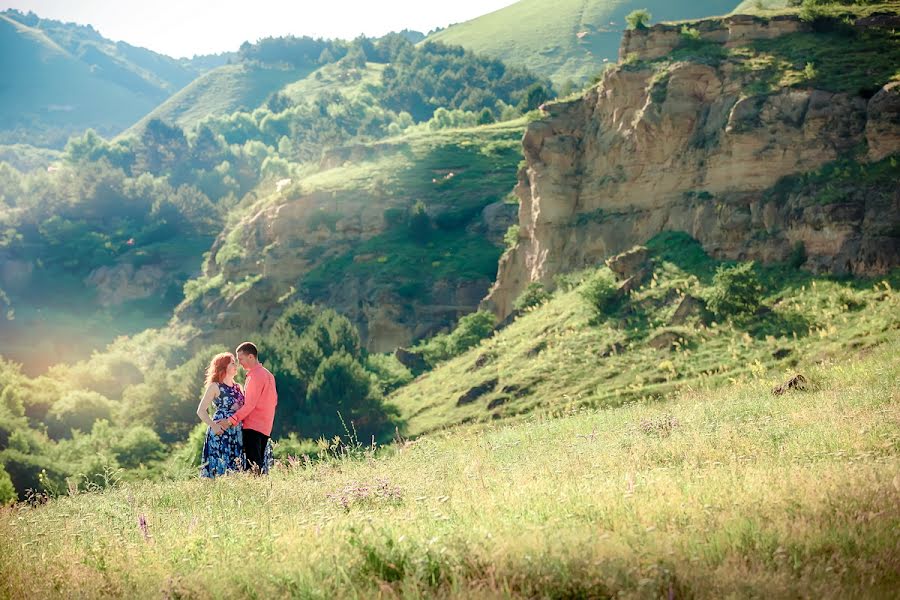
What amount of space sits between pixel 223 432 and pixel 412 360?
34.1 m

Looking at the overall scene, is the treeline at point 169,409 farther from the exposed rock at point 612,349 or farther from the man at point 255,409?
the man at point 255,409

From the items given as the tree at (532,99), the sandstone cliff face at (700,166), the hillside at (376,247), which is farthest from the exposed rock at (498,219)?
the tree at (532,99)

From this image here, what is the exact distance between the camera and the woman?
11266 mm

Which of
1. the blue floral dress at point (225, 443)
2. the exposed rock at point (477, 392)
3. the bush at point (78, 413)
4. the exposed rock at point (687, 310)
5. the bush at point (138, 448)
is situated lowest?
the bush at point (78, 413)

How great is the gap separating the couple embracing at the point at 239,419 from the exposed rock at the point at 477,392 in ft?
68.8

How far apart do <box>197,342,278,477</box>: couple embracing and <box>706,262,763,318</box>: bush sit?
1899 cm

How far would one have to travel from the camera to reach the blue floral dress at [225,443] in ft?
37.0

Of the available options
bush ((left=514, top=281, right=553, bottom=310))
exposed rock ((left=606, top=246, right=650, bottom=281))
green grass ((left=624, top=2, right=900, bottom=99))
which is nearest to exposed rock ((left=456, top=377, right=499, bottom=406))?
exposed rock ((left=606, top=246, right=650, bottom=281))

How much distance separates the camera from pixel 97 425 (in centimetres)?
4400

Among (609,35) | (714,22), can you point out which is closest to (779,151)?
(714,22)

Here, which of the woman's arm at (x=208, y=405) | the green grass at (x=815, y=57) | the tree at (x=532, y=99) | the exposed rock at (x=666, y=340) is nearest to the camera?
the woman's arm at (x=208, y=405)

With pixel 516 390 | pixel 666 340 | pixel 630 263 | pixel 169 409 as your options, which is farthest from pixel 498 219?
pixel 666 340

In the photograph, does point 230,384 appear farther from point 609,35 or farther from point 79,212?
point 609,35

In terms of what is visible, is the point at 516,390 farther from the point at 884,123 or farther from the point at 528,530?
the point at 528,530
